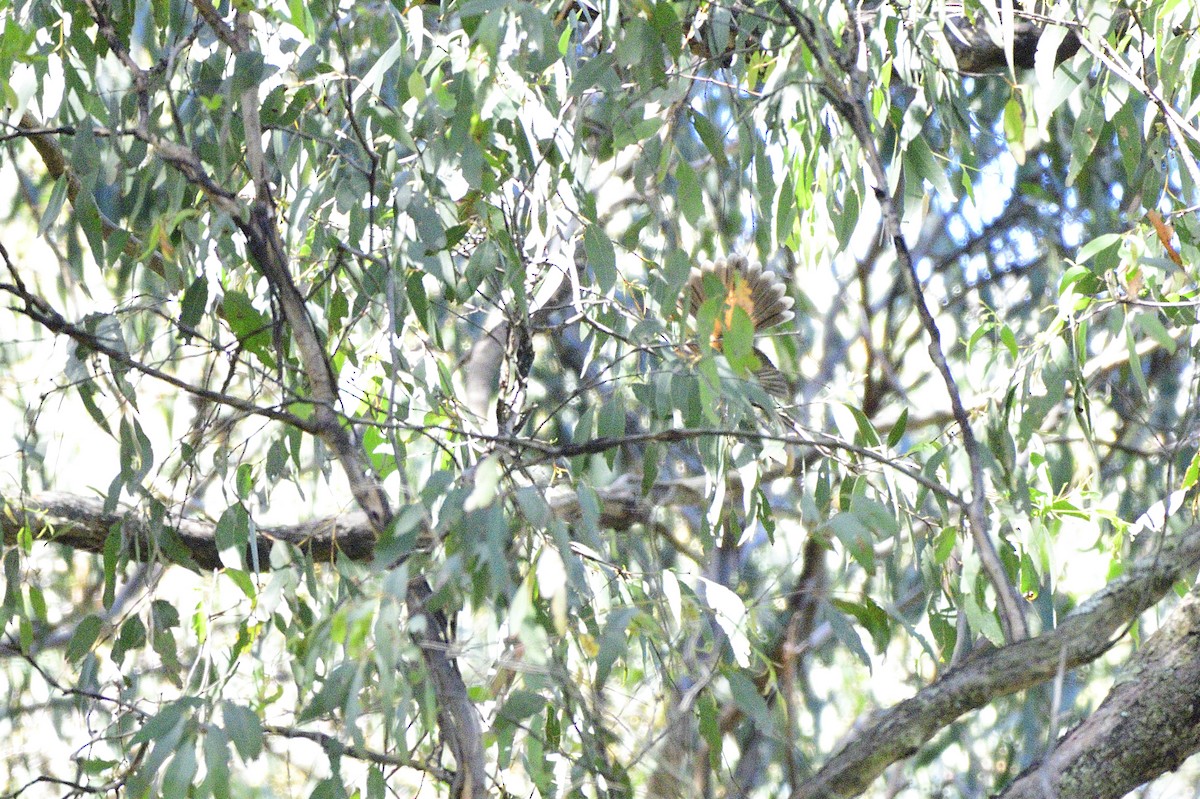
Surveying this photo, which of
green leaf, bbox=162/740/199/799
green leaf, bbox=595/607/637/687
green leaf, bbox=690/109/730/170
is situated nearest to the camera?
green leaf, bbox=162/740/199/799

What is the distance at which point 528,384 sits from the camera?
154 cm

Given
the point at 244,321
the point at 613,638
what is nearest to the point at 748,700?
the point at 613,638

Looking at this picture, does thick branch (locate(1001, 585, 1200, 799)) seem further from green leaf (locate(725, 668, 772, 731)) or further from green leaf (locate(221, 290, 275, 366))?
green leaf (locate(221, 290, 275, 366))

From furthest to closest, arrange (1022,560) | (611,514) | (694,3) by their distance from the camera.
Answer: (611,514)
(1022,560)
(694,3)

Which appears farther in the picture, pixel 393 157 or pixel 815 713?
pixel 815 713

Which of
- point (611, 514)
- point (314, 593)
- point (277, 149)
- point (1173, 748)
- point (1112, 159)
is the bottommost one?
point (1173, 748)

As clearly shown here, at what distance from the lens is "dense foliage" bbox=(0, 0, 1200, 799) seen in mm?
916

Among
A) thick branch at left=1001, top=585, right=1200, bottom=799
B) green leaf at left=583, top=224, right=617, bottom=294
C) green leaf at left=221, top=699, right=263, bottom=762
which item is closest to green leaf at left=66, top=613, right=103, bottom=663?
green leaf at left=221, top=699, right=263, bottom=762

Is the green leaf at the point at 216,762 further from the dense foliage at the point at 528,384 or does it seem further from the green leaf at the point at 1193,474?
the green leaf at the point at 1193,474

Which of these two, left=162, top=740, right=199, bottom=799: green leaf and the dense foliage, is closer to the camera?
left=162, top=740, right=199, bottom=799: green leaf

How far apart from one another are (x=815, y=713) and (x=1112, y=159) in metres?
1.33

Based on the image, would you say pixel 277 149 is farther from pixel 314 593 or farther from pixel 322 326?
pixel 314 593

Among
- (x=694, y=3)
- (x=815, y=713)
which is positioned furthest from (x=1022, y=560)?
(x=815, y=713)

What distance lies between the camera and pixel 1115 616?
94 centimetres
